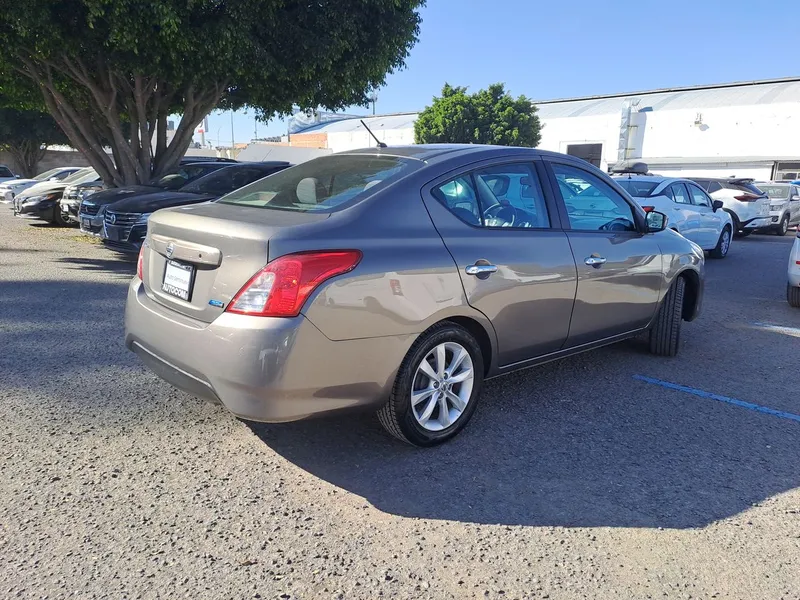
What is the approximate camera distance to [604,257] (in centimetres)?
441

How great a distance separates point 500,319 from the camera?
3.75 m

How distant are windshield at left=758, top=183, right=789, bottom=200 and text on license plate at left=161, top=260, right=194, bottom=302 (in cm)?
1919

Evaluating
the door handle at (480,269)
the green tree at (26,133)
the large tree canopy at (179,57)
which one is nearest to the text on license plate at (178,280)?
the door handle at (480,269)

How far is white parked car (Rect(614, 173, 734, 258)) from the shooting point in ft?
35.9

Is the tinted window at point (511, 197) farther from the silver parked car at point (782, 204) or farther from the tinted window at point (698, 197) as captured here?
the silver parked car at point (782, 204)

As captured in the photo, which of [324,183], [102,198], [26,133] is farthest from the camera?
[26,133]

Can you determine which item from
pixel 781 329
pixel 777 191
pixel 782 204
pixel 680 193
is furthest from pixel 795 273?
pixel 777 191

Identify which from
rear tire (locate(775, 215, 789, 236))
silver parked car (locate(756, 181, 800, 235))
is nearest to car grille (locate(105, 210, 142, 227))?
silver parked car (locate(756, 181, 800, 235))

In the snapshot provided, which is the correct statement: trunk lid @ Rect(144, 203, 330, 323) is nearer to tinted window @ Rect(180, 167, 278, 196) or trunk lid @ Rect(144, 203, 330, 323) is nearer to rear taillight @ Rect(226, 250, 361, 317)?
rear taillight @ Rect(226, 250, 361, 317)

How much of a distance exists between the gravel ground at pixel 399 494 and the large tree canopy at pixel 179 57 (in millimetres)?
6819

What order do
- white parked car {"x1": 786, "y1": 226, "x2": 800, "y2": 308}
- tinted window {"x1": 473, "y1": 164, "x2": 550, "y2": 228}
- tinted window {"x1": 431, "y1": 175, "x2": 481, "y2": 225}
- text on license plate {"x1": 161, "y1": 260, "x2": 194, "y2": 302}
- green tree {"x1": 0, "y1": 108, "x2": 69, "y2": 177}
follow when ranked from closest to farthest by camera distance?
text on license plate {"x1": 161, "y1": 260, "x2": 194, "y2": 302}, tinted window {"x1": 431, "y1": 175, "x2": 481, "y2": 225}, tinted window {"x1": 473, "y1": 164, "x2": 550, "y2": 228}, white parked car {"x1": 786, "y1": 226, "x2": 800, "y2": 308}, green tree {"x1": 0, "y1": 108, "x2": 69, "y2": 177}

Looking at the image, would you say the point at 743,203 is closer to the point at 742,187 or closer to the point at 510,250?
the point at 742,187

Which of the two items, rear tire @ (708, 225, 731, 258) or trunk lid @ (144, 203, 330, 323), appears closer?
trunk lid @ (144, 203, 330, 323)

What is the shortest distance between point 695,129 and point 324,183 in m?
38.8
